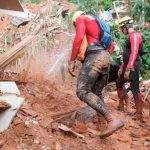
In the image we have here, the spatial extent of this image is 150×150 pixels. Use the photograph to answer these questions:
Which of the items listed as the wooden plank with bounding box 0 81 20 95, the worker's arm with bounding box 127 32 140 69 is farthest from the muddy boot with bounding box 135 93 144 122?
the wooden plank with bounding box 0 81 20 95

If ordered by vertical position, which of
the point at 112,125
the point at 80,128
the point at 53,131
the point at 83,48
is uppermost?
the point at 83,48

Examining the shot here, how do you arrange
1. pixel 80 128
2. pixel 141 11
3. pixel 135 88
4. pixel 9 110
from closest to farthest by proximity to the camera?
pixel 9 110, pixel 80 128, pixel 135 88, pixel 141 11

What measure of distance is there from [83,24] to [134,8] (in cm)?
1044

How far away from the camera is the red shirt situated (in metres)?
7.59

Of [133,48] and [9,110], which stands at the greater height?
[133,48]

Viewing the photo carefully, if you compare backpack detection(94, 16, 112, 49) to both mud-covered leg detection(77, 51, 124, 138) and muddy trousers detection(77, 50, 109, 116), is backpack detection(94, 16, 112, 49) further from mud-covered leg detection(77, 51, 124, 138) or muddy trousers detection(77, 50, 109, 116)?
mud-covered leg detection(77, 51, 124, 138)

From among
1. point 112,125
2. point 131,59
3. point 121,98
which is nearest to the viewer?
point 112,125

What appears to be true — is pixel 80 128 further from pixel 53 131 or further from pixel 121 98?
pixel 121 98

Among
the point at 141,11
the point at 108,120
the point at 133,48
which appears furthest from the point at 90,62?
the point at 141,11

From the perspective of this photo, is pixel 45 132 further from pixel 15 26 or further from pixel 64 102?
pixel 15 26

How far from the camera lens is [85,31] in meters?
7.79

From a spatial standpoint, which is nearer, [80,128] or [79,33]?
[79,33]

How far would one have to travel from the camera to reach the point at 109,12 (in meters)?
18.3

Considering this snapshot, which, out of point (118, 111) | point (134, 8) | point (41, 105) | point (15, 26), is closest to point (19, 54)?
point (41, 105)
